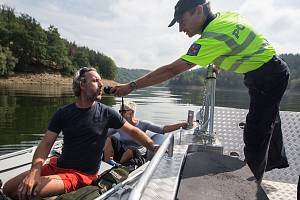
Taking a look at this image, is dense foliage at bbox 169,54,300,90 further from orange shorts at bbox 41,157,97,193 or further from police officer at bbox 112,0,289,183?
orange shorts at bbox 41,157,97,193

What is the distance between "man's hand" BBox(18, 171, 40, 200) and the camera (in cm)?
239

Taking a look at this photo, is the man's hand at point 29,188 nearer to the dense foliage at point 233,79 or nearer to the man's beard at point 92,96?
the man's beard at point 92,96

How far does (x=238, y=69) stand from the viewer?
293 cm

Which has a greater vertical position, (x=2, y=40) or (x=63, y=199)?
(x=2, y=40)

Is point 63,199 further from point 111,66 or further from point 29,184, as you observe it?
point 111,66

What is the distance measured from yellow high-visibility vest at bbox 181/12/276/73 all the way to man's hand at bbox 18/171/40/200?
64.1 inches

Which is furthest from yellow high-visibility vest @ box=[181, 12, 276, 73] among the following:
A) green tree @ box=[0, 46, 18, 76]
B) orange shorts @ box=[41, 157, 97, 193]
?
green tree @ box=[0, 46, 18, 76]

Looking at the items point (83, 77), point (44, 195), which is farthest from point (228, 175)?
point (83, 77)

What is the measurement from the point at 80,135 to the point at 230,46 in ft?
5.31

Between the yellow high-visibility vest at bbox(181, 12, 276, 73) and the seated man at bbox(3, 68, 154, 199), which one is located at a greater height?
the yellow high-visibility vest at bbox(181, 12, 276, 73)

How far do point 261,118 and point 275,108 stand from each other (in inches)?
6.9

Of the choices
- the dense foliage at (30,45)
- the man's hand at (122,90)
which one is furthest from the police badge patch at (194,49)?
the dense foliage at (30,45)

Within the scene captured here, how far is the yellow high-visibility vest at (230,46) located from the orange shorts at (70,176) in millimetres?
1419

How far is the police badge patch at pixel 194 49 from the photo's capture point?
99.6 inches
